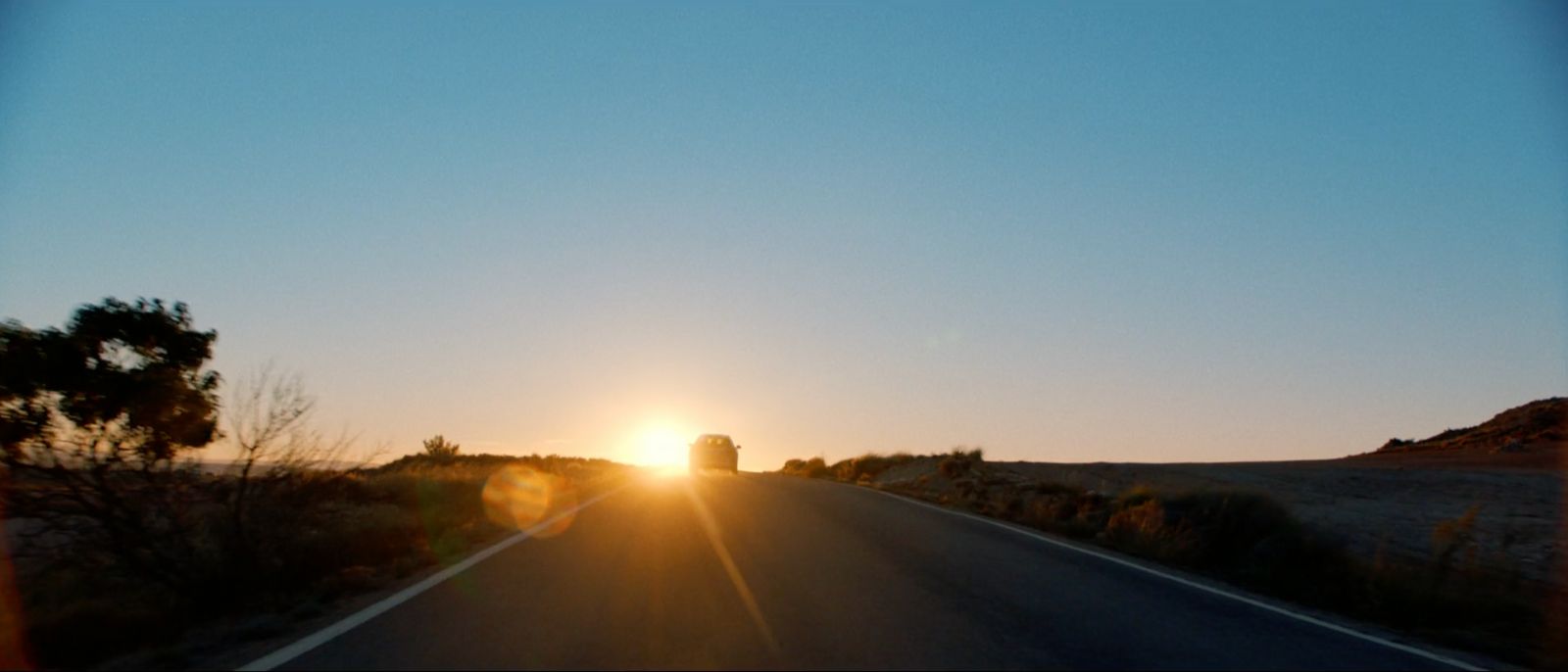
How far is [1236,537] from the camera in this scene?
16000mm

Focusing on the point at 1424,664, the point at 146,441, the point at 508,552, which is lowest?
the point at 1424,664

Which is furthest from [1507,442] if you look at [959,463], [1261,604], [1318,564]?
[1261,604]

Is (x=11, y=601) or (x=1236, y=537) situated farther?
(x=1236, y=537)

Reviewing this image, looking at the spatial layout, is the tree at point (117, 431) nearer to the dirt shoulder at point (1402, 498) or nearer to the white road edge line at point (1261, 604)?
the white road edge line at point (1261, 604)

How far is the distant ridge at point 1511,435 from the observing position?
49.0 metres

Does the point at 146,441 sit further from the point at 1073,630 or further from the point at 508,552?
the point at 1073,630

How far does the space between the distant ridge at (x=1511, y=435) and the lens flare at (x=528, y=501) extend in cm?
3821

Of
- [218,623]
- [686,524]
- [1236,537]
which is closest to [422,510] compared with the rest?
[686,524]

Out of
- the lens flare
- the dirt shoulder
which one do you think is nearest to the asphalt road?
the lens flare

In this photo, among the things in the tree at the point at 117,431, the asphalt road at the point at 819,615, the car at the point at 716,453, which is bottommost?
the asphalt road at the point at 819,615

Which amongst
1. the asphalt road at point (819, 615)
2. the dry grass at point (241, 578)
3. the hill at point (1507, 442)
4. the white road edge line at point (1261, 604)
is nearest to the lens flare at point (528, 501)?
the dry grass at point (241, 578)

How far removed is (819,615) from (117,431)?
23.4 ft

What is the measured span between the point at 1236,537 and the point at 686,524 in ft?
25.8

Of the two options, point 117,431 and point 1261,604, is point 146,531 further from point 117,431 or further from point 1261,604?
point 1261,604
